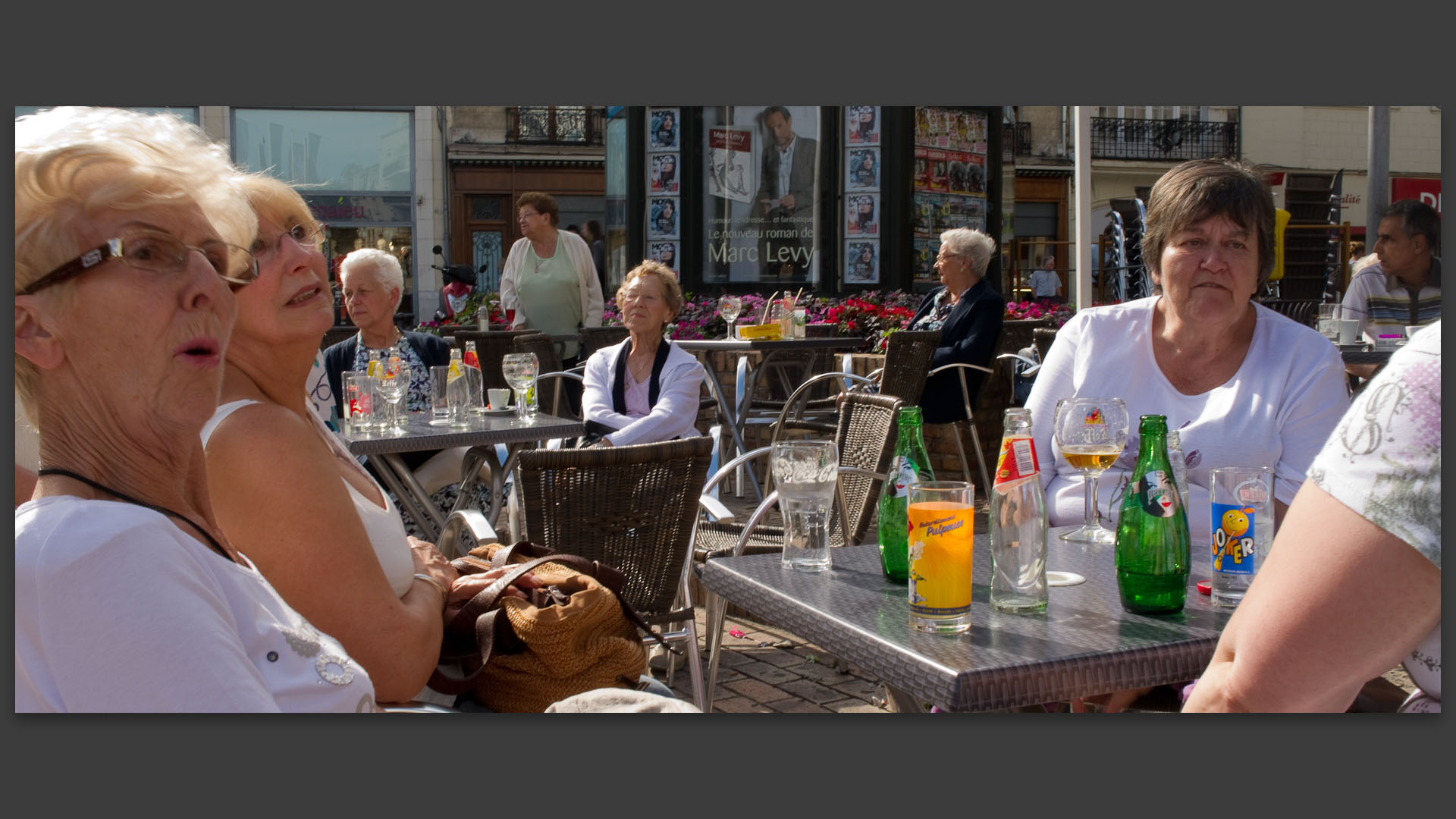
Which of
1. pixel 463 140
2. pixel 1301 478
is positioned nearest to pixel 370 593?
pixel 1301 478

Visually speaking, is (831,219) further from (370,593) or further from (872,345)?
(370,593)

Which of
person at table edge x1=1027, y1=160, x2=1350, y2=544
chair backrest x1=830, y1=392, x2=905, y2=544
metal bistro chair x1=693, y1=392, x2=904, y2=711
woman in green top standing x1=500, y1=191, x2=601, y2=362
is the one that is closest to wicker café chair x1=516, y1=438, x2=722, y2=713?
metal bistro chair x1=693, y1=392, x2=904, y2=711

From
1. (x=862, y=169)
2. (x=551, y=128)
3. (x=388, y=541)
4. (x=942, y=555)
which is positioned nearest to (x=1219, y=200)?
(x=942, y=555)

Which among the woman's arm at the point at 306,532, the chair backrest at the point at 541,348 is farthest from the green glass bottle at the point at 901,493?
the chair backrest at the point at 541,348

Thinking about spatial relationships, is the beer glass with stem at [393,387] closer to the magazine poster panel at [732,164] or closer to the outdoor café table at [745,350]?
the outdoor café table at [745,350]

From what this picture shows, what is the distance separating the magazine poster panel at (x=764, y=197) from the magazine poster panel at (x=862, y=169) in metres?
0.32

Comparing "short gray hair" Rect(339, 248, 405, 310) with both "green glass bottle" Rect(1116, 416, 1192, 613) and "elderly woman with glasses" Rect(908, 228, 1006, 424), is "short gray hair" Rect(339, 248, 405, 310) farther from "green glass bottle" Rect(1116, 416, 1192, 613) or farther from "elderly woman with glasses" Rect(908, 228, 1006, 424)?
"green glass bottle" Rect(1116, 416, 1192, 613)

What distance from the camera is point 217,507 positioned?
1671 mm

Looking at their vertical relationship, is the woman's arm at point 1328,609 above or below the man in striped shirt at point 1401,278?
below

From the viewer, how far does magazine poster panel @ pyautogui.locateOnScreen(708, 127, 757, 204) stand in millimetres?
11602

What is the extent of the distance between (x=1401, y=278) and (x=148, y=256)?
16.1 feet

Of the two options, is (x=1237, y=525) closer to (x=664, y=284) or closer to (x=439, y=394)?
(x=664, y=284)

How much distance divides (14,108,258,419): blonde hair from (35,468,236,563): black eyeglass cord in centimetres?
10

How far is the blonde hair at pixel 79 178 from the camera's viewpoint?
4.11ft
